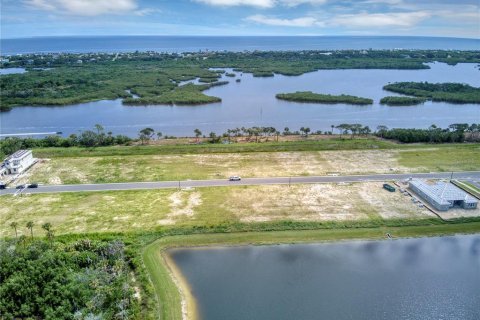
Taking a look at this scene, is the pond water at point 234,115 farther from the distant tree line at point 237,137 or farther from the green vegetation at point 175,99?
the distant tree line at point 237,137

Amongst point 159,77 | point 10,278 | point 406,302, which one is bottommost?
point 406,302

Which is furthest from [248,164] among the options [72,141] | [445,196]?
[72,141]

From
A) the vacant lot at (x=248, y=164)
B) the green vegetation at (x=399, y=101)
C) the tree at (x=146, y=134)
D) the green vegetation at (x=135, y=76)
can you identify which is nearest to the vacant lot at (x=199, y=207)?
the vacant lot at (x=248, y=164)

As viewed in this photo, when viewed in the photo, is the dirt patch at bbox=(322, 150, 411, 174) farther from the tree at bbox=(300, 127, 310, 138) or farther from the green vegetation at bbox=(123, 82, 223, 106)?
the green vegetation at bbox=(123, 82, 223, 106)

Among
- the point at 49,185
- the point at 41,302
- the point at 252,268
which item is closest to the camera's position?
the point at 41,302

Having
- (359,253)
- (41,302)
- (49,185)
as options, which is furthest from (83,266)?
(359,253)

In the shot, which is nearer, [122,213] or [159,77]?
[122,213]

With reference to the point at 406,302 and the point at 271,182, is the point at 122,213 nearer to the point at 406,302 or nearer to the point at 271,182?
the point at 271,182
